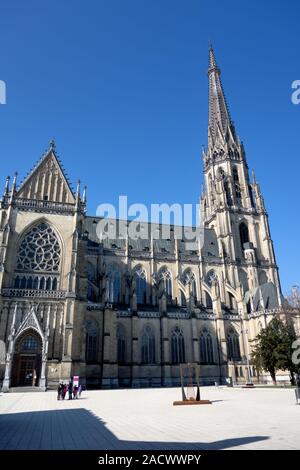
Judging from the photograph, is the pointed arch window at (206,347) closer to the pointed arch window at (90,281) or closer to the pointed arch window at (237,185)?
the pointed arch window at (90,281)

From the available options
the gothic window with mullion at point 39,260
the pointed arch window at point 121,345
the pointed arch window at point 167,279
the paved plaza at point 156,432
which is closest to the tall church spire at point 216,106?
the pointed arch window at point 167,279

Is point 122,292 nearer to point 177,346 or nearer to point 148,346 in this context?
point 148,346

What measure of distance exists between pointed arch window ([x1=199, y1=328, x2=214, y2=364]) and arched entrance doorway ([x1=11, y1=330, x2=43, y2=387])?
22.9 meters

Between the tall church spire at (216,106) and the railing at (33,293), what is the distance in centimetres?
5069

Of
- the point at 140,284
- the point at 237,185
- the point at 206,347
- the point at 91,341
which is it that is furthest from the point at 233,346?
the point at 237,185

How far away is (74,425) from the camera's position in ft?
40.8

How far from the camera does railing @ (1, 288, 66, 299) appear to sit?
121 feet

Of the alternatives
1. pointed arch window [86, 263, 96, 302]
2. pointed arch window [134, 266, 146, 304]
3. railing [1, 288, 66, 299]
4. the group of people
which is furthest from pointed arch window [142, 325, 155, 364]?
the group of people

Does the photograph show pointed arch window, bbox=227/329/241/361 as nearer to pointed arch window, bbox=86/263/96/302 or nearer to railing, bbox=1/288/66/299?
pointed arch window, bbox=86/263/96/302

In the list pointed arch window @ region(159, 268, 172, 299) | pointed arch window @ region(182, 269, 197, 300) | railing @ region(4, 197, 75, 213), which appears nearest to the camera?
railing @ region(4, 197, 75, 213)

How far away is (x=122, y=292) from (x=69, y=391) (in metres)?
26.9

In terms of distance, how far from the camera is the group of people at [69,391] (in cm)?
2491
